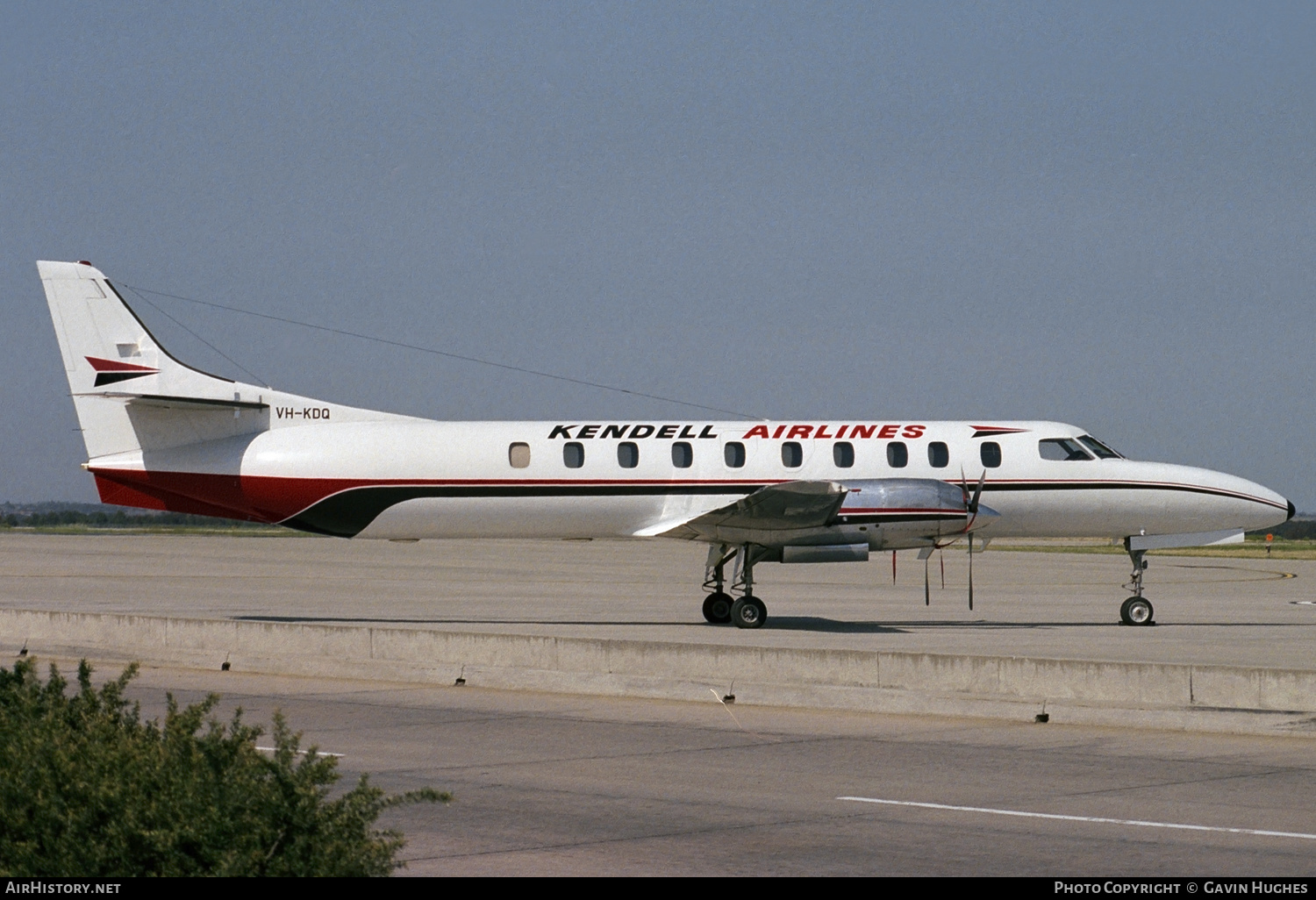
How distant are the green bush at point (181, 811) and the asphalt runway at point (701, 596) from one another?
592 inches

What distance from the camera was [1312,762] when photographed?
12.7 m

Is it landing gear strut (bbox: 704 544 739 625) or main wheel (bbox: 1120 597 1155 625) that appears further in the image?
landing gear strut (bbox: 704 544 739 625)

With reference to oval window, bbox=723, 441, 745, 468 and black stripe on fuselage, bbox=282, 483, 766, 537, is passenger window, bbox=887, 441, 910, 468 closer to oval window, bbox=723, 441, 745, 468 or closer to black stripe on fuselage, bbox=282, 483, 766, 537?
black stripe on fuselage, bbox=282, 483, 766, 537

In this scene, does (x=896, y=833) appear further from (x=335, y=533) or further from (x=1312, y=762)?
(x=335, y=533)

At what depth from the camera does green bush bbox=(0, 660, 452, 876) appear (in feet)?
21.7

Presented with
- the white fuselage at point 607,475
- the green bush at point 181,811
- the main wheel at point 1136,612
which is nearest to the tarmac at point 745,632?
the main wheel at point 1136,612

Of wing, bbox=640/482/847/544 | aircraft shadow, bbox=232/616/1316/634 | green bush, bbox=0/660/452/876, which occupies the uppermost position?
wing, bbox=640/482/847/544

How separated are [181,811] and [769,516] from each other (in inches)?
748

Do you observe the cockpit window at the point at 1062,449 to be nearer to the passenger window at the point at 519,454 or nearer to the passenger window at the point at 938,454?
the passenger window at the point at 938,454

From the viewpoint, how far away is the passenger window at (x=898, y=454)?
26.8 meters

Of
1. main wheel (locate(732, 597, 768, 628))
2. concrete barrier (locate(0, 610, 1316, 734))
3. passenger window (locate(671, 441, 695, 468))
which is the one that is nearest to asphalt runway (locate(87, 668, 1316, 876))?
concrete barrier (locate(0, 610, 1316, 734))

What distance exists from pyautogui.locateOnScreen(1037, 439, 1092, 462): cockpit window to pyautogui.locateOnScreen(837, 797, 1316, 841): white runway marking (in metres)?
16.9

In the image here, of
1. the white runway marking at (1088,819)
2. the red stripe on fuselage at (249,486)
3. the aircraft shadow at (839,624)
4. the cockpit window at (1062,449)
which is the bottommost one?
the white runway marking at (1088,819)
